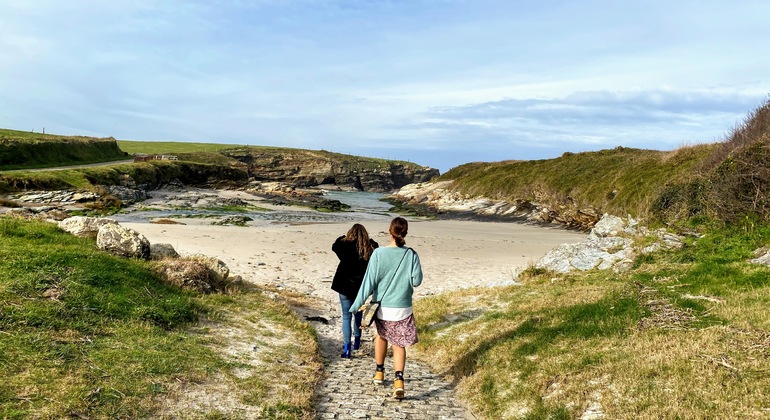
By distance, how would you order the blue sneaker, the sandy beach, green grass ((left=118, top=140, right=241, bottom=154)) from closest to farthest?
1. the blue sneaker
2. the sandy beach
3. green grass ((left=118, top=140, right=241, bottom=154))

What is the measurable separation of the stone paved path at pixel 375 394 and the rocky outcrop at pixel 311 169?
111m

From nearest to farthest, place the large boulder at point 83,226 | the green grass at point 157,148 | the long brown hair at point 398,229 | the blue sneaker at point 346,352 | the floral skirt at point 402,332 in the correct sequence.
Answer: the long brown hair at point 398,229 < the floral skirt at point 402,332 < the blue sneaker at point 346,352 < the large boulder at point 83,226 < the green grass at point 157,148

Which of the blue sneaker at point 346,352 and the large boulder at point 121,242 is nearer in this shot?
the blue sneaker at point 346,352

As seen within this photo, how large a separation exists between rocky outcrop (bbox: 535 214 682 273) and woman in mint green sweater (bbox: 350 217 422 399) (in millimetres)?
8379

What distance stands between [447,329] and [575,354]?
3742 millimetres

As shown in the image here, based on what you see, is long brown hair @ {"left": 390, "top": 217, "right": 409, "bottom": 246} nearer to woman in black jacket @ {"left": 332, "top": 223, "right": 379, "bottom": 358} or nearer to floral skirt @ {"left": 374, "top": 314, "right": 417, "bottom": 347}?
floral skirt @ {"left": 374, "top": 314, "right": 417, "bottom": 347}

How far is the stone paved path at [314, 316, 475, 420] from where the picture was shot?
254 inches

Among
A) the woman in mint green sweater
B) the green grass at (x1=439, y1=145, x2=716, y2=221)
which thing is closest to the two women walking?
the woman in mint green sweater

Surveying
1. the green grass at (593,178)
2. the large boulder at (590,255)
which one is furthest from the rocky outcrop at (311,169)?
the large boulder at (590,255)

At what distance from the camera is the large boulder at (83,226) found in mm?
11673

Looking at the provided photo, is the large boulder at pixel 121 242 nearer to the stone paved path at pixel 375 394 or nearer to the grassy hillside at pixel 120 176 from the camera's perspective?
the stone paved path at pixel 375 394

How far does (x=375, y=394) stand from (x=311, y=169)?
128 m

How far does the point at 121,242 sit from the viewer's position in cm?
1118

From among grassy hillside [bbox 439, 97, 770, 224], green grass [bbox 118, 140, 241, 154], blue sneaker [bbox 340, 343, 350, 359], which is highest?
green grass [bbox 118, 140, 241, 154]
